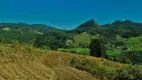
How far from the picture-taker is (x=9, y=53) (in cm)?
3694

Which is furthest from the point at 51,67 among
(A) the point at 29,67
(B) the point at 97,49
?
(B) the point at 97,49

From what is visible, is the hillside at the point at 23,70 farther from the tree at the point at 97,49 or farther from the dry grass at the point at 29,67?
the tree at the point at 97,49

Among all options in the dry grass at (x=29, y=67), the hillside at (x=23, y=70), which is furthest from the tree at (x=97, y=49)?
the hillside at (x=23, y=70)

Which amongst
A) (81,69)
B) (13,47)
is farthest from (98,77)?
(13,47)

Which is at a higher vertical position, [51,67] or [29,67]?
[29,67]

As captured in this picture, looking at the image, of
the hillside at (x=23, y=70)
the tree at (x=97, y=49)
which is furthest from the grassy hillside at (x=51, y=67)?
the tree at (x=97, y=49)

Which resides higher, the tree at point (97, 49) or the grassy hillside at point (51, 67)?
the tree at point (97, 49)

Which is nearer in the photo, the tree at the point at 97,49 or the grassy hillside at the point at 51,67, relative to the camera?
the grassy hillside at the point at 51,67

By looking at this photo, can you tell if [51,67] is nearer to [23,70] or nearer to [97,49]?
[23,70]

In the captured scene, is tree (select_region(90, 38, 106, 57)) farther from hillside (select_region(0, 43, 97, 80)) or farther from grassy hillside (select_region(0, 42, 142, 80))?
hillside (select_region(0, 43, 97, 80))

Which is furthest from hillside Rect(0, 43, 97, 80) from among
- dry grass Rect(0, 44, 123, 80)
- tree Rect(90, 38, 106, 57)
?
tree Rect(90, 38, 106, 57)

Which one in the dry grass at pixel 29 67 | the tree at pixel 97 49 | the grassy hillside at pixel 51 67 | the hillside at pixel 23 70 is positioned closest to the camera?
the hillside at pixel 23 70

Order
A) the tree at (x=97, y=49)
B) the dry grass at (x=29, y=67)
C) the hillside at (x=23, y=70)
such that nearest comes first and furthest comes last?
the hillside at (x=23, y=70)
the dry grass at (x=29, y=67)
the tree at (x=97, y=49)

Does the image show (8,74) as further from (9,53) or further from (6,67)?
(9,53)
